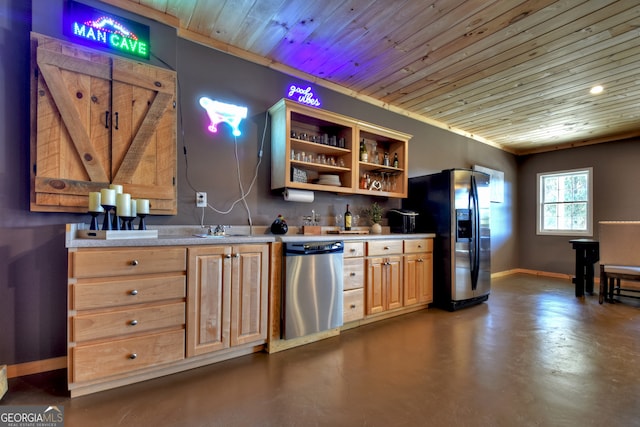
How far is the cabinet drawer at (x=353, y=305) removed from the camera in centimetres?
295

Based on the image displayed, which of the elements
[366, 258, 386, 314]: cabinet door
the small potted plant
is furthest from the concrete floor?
the small potted plant

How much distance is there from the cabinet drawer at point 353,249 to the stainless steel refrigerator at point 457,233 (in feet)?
4.43

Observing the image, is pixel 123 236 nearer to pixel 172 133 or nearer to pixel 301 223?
pixel 172 133

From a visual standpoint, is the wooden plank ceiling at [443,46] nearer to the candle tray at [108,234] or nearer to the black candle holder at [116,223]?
the black candle holder at [116,223]

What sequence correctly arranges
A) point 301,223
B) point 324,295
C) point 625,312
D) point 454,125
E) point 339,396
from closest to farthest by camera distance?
point 339,396 → point 324,295 → point 301,223 → point 625,312 → point 454,125

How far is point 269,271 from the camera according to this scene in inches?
97.8

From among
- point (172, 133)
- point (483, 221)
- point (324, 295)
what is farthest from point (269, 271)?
point (483, 221)

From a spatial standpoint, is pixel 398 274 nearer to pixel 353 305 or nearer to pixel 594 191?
pixel 353 305

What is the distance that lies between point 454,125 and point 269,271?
169 inches

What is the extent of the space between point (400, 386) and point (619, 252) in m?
4.09

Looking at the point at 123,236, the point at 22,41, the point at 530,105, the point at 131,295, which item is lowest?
the point at 131,295

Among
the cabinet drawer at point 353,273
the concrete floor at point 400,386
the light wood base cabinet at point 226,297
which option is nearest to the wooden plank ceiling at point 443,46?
the light wood base cabinet at point 226,297

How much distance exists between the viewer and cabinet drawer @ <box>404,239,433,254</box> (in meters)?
3.54

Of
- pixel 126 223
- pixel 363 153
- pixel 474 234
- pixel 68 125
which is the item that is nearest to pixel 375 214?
pixel 363 153
